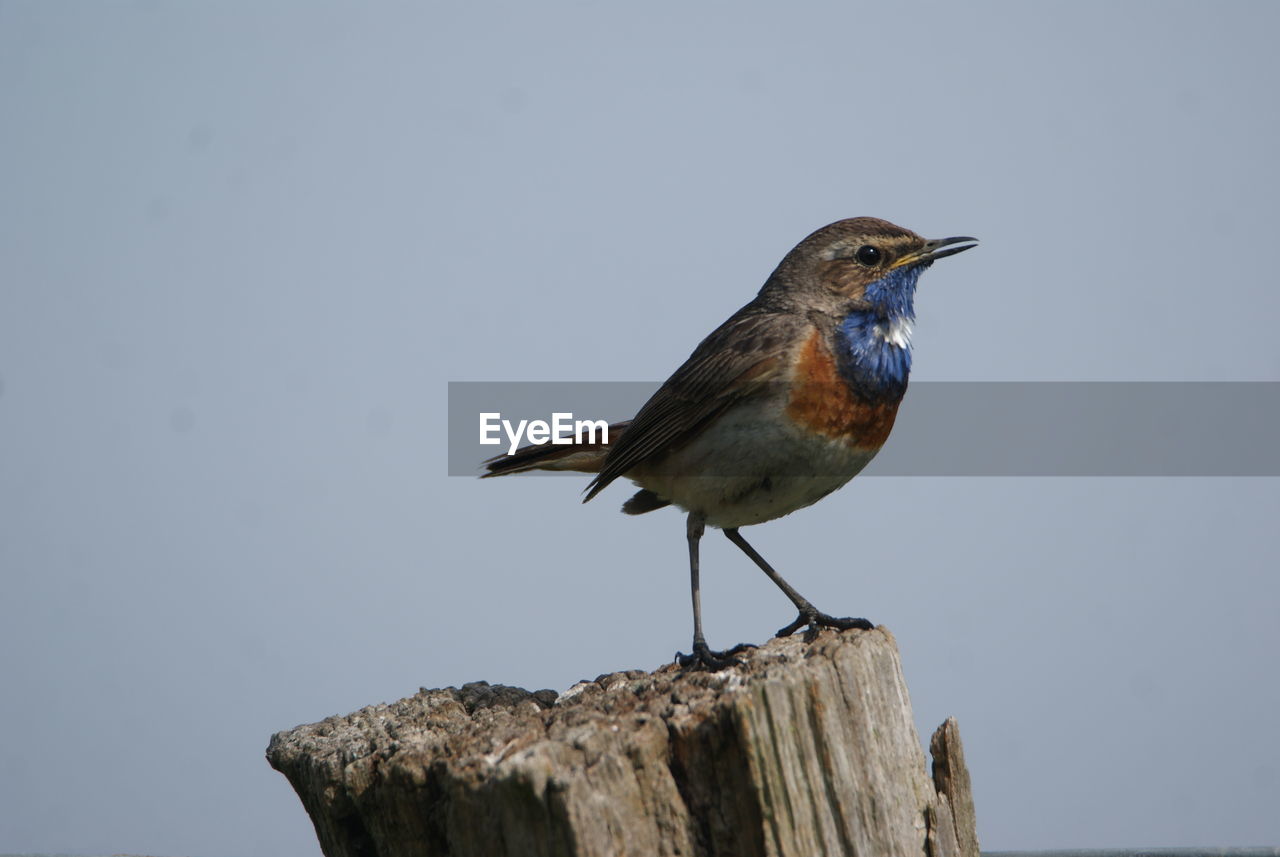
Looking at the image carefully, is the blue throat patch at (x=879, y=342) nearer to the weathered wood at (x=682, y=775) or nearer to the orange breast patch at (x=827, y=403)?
the orange breast patch at (x=827, y=403)

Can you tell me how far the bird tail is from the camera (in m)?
6.55

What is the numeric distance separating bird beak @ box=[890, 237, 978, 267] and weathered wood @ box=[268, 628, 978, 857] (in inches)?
101

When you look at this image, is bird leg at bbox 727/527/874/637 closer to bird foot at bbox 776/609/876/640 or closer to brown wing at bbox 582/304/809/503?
bird foot at bbox 776/609/876/640

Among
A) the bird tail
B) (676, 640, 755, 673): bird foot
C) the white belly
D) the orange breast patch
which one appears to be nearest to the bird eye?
the orange breast patch

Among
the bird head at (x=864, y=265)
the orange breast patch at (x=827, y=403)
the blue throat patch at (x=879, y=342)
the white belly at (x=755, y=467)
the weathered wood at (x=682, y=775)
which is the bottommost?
the weathered wood at (x=682, y=775)

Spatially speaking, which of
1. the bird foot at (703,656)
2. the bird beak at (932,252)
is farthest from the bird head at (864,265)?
the bird foot at (703,656)

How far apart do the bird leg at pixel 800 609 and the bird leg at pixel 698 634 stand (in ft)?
1.42

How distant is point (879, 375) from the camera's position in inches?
216

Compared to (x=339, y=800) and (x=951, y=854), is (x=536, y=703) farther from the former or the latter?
(x=951, y=854)

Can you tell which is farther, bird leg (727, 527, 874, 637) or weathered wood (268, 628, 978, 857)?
bird leg (727, 527, 874, 637)

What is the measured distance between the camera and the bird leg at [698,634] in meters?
4.68

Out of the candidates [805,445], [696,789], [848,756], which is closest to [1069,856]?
[848,756]

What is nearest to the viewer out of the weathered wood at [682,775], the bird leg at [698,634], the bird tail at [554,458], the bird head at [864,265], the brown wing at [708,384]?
the weathered wood at [682,775]

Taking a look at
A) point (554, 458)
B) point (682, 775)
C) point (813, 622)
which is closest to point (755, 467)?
point (813, 622)
